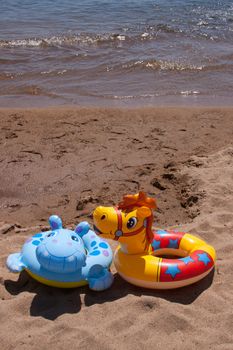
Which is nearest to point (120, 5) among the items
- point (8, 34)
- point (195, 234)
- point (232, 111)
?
point (8, 34)

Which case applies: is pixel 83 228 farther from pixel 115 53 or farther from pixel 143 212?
pixel 115 53

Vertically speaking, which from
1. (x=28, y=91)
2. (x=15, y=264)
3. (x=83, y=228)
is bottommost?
(x=28, y=91)

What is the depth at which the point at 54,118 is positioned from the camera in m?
7.58

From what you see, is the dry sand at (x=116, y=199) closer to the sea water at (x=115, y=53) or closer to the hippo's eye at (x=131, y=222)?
the hippo's eye at (x=131, y=222)

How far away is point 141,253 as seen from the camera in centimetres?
404

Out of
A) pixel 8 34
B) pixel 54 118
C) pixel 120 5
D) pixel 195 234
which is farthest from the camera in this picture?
pixel 120 5

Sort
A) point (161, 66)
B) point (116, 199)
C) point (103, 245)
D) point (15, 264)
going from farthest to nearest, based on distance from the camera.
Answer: point (161, 66)
point (116, 199)
point (103, 245)
point (15, 264)

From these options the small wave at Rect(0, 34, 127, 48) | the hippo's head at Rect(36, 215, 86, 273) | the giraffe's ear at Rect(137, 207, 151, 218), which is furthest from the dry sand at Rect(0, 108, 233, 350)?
the small wave at Rect(0, 34, 127, 48)

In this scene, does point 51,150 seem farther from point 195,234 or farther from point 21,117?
point 195,234

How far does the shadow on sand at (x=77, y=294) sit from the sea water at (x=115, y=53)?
490 centimetres

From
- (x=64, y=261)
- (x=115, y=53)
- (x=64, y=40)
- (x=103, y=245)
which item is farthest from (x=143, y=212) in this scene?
(x=64, y=40)

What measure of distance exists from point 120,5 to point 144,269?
1319 cm

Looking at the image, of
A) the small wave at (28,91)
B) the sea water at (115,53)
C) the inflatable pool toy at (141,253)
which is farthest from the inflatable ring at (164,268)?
the small wave at (28,91)

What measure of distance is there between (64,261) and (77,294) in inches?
14.5
